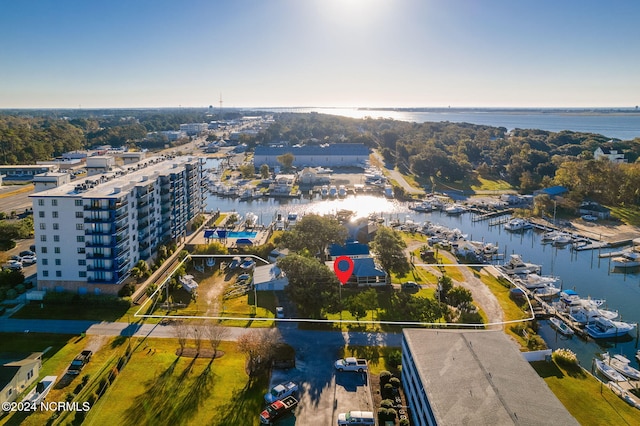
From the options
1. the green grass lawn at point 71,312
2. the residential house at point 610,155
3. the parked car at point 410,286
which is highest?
the residential house at point 610,155

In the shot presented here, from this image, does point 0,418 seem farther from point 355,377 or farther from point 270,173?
point 270,173

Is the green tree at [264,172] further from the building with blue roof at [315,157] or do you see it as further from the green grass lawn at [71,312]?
the green grass lawn at [71,312]

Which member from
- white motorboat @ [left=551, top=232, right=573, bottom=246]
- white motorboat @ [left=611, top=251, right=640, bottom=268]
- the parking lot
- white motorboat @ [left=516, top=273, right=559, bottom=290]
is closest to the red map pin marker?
the parking lot

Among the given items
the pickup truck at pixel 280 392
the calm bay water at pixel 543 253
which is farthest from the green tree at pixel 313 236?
the calm bay water at pixel 543 253

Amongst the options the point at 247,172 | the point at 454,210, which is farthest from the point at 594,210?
the point at 247,172

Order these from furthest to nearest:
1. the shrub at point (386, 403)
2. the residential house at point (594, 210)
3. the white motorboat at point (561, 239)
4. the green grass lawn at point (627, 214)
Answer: the residential house at point (594, 210)
the green grass lawn at point (627, 214)
the white motorboat at point (561, 239)
the shrub at point (386, 403)

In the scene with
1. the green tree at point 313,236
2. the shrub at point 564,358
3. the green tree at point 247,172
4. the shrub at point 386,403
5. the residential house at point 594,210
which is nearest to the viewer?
the shrub at point 386,403

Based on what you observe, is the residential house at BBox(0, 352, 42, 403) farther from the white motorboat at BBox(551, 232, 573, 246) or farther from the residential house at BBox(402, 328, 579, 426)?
the white motorboat at BBox(551, 232, 573, 246)

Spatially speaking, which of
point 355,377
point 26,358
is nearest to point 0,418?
point 26,358
